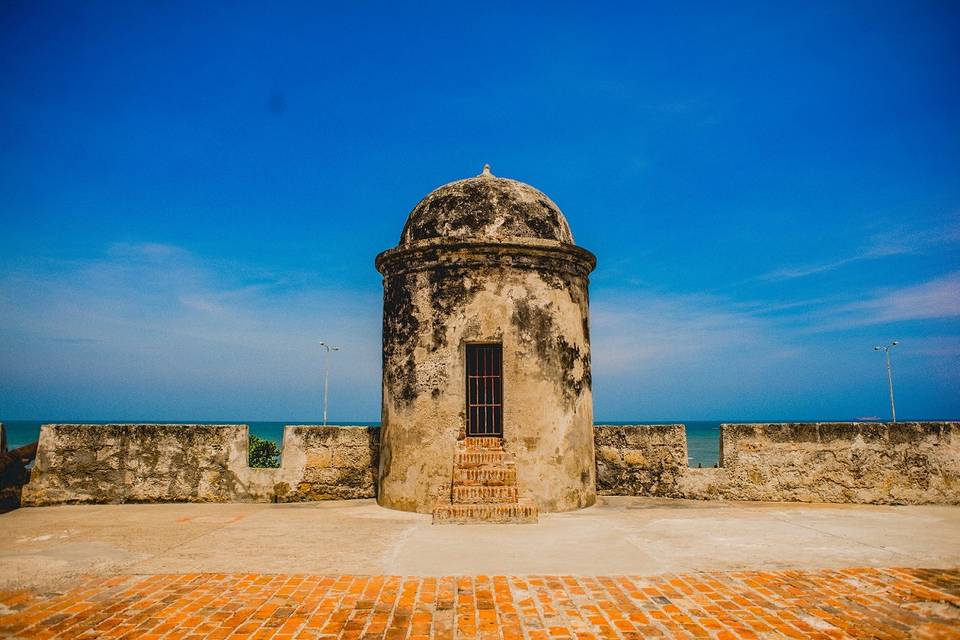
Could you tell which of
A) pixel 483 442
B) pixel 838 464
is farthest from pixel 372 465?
pixel 838 464

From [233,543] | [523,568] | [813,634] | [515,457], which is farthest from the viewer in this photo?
[515,457]

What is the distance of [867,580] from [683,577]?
1.43 metres

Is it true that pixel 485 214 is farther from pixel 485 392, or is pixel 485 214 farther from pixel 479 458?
pixel 479 458

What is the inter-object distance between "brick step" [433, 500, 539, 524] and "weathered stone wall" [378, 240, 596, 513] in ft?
2.80

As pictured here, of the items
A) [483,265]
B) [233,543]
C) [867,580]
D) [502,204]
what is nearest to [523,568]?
[867,580]

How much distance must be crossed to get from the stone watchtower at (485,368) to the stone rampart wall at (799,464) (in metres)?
1.01

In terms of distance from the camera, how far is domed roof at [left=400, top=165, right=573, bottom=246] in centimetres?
884

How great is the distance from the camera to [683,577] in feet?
15.5

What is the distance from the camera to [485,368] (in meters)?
8.53

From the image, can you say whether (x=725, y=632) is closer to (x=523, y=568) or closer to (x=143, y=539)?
(x=523, y=568)

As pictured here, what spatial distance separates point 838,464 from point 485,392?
5.54 metres

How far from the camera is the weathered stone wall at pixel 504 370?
8.27m

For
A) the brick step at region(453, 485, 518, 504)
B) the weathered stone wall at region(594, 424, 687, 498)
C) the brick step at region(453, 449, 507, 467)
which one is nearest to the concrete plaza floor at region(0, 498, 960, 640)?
the brick step at region(453, 485, 518, 504)

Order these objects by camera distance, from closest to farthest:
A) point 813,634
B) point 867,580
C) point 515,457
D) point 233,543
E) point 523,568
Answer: point 813,634 → point 867,580 → point 523,568 → point 233,543 → point 515,457
